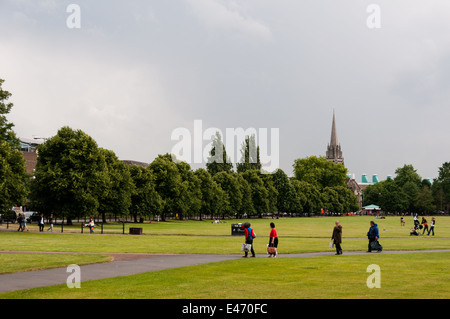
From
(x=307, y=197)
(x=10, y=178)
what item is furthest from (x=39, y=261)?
(x=307, y=197)

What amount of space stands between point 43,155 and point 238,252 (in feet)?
159

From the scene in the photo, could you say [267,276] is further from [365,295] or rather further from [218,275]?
[365,295]

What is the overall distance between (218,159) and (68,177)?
82132mm

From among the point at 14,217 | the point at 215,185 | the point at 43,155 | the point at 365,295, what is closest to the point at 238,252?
the point at 365,295

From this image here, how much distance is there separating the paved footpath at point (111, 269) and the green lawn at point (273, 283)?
114 centimetres

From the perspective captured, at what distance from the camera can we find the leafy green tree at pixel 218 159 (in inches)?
5802

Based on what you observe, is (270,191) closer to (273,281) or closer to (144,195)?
(144,195)

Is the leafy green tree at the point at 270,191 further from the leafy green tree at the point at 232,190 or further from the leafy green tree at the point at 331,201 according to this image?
the leafy green tree at the point at 331,201

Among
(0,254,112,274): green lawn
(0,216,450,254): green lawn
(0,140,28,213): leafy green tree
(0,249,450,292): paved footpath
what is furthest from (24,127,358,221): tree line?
(0,249,450,292): paved footpath

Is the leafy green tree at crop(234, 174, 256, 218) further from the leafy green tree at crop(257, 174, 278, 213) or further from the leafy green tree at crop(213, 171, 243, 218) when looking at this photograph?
the leafy green tree at crop(257, 174, 278, 213)

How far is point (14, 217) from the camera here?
247 ft

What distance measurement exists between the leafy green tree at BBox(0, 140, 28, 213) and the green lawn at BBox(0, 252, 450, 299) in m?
38.9

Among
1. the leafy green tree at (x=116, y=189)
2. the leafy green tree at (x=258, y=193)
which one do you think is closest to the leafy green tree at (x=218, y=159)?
the leafy green tree at (x=258, y=193)

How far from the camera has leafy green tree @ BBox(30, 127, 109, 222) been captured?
68062mm
